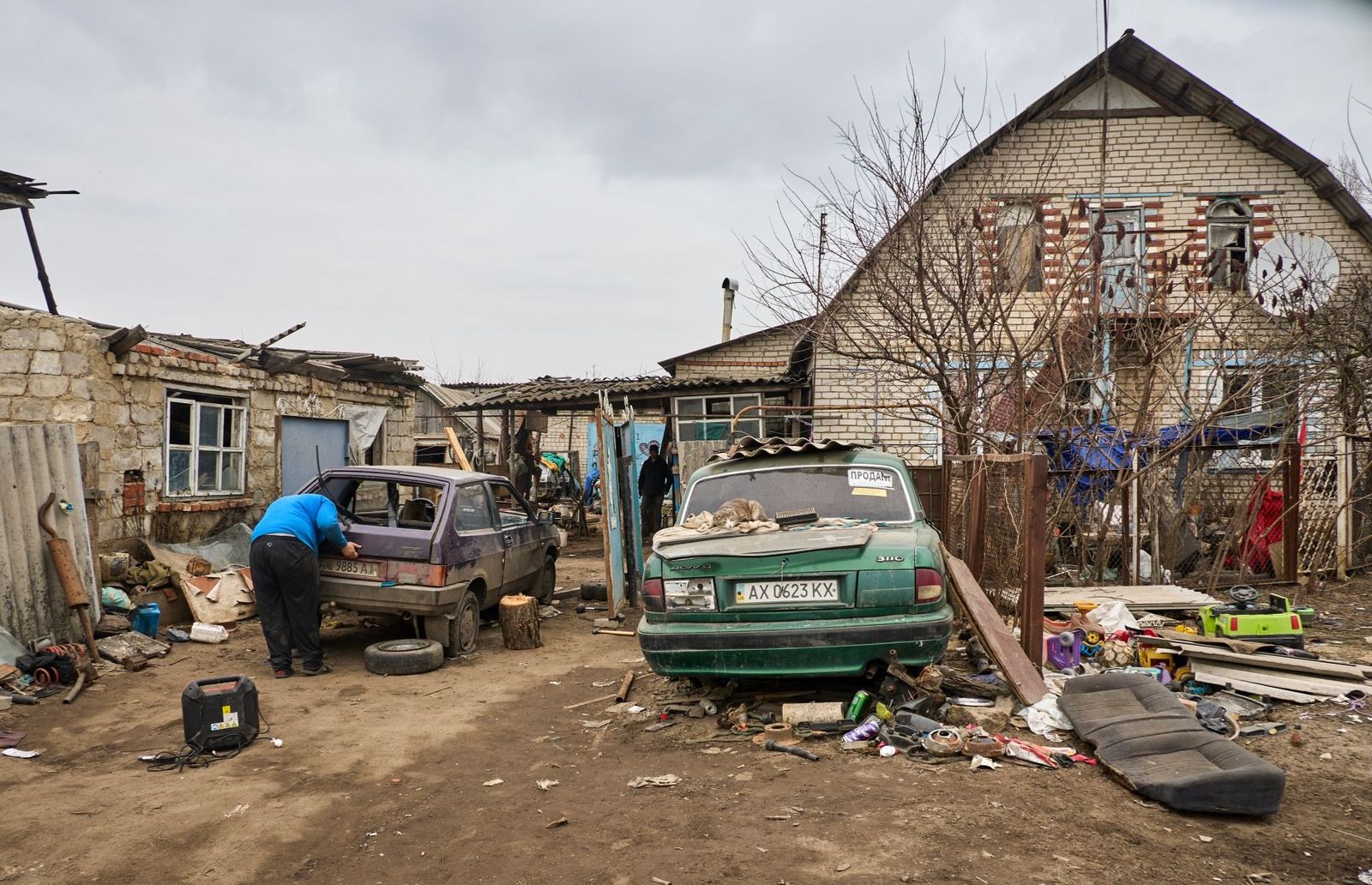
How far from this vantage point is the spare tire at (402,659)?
7.07m

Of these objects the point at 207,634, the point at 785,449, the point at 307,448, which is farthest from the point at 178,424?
the point at 785,449

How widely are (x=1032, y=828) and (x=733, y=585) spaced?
1994mm

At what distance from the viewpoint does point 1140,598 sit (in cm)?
757

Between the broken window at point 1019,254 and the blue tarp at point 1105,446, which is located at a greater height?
the broken window at point 1019,254

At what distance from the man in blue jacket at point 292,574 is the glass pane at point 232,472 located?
16.0 feet

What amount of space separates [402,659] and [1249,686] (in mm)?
5992

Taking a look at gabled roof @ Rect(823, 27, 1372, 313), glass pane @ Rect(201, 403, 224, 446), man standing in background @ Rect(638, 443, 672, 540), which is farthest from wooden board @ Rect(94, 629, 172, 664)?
gabled roof @ Rect(823, 27, 1372, 313)

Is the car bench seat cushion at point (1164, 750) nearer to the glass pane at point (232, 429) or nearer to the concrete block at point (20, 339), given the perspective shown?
the concrete block at point (20, 339)

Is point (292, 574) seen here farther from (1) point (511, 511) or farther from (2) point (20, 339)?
(2) point (20, 339)

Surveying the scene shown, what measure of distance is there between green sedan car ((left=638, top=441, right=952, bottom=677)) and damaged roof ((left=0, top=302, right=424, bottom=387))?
7.32 meters

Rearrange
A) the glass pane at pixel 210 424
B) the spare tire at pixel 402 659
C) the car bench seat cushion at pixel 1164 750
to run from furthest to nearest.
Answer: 1. the glass pane at pixel 210 424
2. the spare tire at pixel 402 659
3. the car bench seat cushion at pixel 1164 750

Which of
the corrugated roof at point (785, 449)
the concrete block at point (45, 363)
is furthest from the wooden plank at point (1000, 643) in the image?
the concrete block at point (45, 363)

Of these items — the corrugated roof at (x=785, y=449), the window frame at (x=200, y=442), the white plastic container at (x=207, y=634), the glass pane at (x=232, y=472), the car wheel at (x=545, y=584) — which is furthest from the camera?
the glass pane at (x=232, y=472)

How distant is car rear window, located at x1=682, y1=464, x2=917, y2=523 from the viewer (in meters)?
5.72
